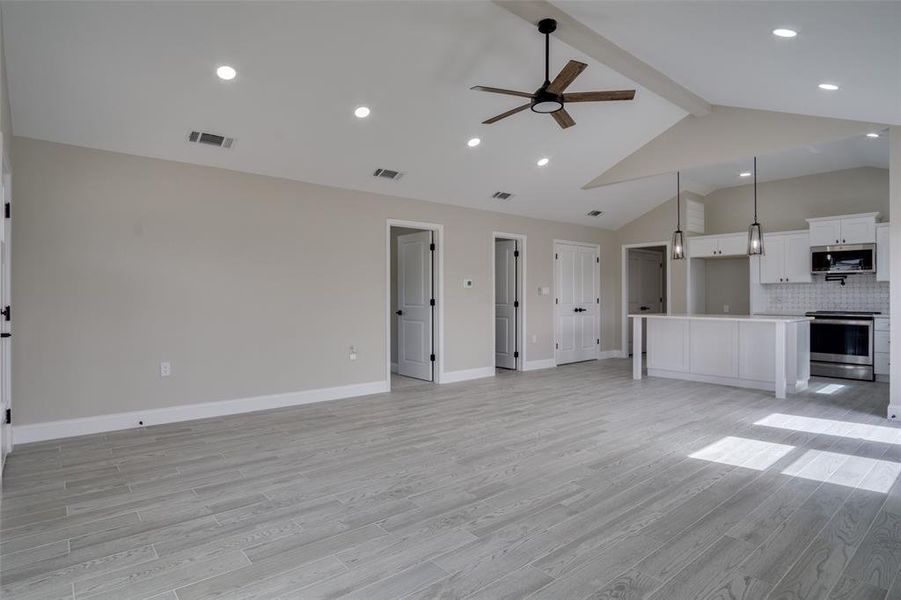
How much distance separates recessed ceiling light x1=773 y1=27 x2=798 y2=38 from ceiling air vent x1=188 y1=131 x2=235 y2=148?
4.39 meters

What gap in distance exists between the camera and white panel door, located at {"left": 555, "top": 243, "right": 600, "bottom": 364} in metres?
8.59

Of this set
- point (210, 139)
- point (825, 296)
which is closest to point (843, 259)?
point (825, 296)

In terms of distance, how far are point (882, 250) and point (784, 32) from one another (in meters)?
5.21

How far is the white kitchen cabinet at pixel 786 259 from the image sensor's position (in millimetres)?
7426

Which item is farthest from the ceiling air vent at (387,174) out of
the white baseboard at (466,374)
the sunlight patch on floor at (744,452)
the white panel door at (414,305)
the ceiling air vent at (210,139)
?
the sunlight patch on floor at (744,452)

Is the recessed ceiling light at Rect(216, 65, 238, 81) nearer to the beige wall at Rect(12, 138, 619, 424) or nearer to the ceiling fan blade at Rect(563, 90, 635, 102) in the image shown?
the beige wall at Rect(12, 138, 619, 424)

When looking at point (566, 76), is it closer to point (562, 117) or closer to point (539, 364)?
point (562, 117)

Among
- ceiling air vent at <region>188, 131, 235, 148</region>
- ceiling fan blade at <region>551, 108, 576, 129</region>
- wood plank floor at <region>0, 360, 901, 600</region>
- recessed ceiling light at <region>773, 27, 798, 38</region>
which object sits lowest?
wood plank floor at <region>0, 360, 901, 600</region>

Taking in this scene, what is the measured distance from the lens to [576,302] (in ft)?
29.1

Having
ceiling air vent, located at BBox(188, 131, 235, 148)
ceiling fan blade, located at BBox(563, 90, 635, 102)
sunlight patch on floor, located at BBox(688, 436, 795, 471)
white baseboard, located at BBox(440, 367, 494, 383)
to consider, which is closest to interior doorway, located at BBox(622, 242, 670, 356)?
white baseboard, located at BBox(440, 367, 494, 383)

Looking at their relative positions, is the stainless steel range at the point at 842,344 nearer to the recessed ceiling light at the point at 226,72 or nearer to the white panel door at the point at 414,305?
the white panel door at the point at 414,305

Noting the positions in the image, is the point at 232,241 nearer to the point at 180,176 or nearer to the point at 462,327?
the point at 180,176

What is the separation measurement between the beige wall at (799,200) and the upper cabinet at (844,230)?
0.51 meters

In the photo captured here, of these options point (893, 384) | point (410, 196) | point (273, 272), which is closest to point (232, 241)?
point (273, 272)
